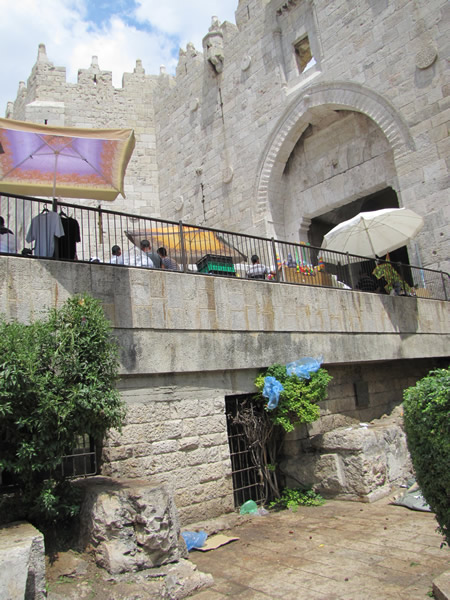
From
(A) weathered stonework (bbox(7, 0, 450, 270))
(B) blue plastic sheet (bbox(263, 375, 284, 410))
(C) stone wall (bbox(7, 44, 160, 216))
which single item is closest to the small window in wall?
(A) weathered stonework (bbox(7, 0, 450, 270))

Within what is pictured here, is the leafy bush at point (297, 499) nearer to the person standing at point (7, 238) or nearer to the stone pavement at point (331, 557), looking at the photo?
the stone pavement at point (331, 557)

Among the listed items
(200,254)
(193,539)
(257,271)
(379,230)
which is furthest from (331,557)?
(379,230)

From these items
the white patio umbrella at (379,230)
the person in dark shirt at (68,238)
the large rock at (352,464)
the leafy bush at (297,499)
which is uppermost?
the white patio umbrella at (379,230)

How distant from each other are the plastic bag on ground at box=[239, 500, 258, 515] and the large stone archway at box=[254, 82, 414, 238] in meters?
9.54

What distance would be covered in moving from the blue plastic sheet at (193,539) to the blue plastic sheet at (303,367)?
273 centimetres

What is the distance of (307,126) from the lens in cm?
1567

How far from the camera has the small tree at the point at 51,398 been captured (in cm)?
433

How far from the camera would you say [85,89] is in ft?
64.1

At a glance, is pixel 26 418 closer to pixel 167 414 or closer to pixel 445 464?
pixel 167 414

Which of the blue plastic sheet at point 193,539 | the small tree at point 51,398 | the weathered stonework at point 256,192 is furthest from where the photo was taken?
the weathered stonework at point 256,192

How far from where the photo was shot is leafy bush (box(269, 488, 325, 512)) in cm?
740

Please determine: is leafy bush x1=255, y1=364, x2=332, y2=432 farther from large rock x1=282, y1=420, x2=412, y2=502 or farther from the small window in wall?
the small window in wall

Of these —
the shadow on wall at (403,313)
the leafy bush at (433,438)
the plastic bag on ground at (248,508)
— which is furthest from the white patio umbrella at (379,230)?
the leafy bush at (433,438)

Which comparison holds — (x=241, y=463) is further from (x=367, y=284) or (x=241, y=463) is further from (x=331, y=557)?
(x=367, y=284)
